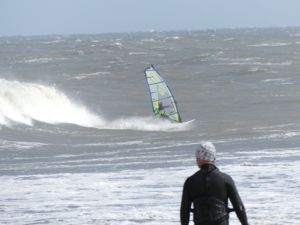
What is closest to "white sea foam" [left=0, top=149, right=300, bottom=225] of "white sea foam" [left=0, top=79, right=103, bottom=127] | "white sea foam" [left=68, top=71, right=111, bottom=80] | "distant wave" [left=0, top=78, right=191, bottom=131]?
"distant wave" [left=0, top=78, right=191, bottom=131]

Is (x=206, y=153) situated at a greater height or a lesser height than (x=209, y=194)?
greater

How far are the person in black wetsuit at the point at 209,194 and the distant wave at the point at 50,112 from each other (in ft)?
54.5

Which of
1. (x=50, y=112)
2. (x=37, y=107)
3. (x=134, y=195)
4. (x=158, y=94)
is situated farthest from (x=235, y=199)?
(x=37, y=107)

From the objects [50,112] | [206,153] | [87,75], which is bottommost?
[206,153]

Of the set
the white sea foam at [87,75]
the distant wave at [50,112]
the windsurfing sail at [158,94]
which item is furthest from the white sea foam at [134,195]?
the white sea foam at [87,75]

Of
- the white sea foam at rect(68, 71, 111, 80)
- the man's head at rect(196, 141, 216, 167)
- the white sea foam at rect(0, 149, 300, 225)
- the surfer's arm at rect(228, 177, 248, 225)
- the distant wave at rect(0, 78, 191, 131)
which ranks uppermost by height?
the white sea foam at rect(68, 71, 111, 80)

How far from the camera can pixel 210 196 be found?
19.0 ft

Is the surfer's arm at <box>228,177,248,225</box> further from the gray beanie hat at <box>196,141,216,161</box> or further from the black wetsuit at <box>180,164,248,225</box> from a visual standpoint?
the gray beanie hat at <box>196,141,216,161</box>

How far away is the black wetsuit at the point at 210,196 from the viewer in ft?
19.0

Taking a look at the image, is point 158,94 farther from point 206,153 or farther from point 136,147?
point 206,153

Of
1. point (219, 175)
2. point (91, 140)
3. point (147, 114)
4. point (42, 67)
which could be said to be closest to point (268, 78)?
point (147, 114)

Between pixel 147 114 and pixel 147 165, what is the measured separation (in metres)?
12.9

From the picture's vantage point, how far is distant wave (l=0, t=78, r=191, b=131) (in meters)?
24.4

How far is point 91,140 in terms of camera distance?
66.6 feet
